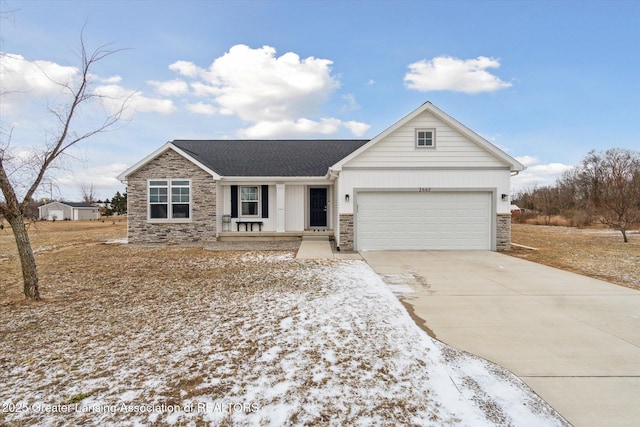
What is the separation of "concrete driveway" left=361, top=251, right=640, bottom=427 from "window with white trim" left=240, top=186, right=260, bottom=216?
27.0ft

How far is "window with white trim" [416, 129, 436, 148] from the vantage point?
1148cm

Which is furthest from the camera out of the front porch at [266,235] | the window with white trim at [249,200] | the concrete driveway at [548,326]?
the window with white trim at [249,200]

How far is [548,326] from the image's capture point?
14.5 ft

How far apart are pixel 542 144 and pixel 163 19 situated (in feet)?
76.2

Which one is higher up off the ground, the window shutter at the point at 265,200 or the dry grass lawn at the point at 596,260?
the window shutter at the point at 265,200

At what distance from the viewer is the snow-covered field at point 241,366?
2.59m

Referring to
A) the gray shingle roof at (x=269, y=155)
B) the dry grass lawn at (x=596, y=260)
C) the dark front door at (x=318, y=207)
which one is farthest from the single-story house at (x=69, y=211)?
the dry grass lawn at (x=596, y=260)

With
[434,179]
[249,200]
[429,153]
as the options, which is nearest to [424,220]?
[434,179]

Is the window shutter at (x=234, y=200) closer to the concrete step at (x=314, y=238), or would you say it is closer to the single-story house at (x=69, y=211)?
the concrete step at (x=314, y=238)

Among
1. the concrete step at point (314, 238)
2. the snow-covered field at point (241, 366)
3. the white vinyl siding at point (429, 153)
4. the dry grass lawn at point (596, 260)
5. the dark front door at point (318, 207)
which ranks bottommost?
the snow-covered field at point (241, 366)

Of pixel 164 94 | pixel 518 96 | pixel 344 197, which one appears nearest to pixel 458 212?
pixel 344 197

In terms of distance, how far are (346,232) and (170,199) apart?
7.80 meters

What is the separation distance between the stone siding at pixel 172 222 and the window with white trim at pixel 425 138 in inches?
336

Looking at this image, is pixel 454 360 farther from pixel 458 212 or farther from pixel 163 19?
pixel 163 19
